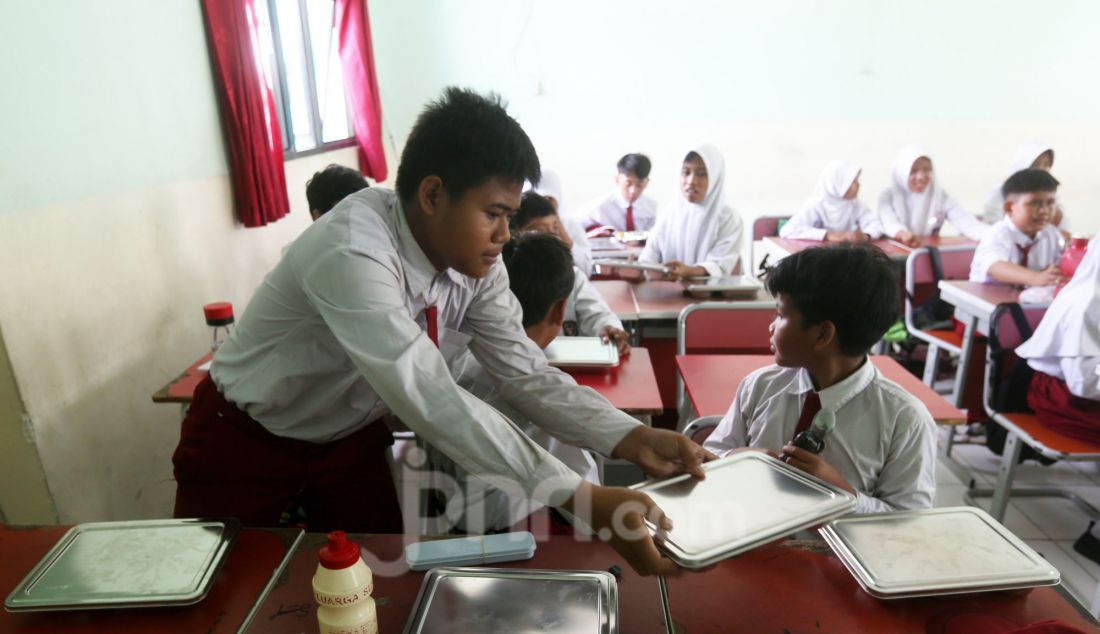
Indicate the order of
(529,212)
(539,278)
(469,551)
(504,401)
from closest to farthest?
(469,551) < (504,401) < (539,278) < (529,212)

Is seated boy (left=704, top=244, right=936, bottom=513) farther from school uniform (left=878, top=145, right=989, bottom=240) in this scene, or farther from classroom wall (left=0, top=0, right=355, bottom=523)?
school uniform (left=878, top=145, right=989, bottom=240)

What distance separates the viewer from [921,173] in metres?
4.85

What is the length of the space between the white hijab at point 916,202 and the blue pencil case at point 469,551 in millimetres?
4860

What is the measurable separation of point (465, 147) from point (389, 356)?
0.37 metres

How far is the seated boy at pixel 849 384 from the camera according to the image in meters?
1.36

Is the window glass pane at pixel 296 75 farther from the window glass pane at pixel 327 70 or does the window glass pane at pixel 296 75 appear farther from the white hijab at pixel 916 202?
the white hijab at pixel 916 202

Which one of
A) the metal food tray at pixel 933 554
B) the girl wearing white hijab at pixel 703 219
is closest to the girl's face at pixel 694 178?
the girl wearing white hijab at pixel 703 219

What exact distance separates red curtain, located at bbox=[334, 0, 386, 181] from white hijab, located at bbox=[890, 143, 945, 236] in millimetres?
4012

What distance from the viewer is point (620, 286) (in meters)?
3.04

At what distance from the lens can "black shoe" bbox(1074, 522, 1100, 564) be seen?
7.46 ft

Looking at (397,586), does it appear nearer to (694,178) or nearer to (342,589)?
(342,589)

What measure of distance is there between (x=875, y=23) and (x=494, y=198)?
5842 millimetres

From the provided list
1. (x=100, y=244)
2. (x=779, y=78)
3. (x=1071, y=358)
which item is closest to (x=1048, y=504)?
(x=1071, y=358)

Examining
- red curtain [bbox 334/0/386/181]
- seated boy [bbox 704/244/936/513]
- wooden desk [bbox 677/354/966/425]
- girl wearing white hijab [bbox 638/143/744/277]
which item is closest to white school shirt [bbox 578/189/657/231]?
girl wearing white hijab [bbox 638/143/744/277]
